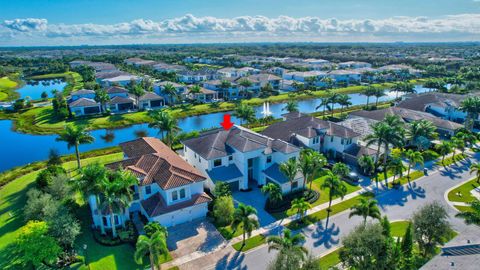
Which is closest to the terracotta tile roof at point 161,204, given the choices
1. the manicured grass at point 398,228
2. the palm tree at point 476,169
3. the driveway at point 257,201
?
the driveway at point 257,201

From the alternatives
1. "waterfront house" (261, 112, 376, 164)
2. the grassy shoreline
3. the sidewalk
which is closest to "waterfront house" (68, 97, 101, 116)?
the grassy shoreline

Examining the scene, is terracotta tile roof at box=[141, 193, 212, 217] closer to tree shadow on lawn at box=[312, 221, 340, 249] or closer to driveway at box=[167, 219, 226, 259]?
driveway at box=[167, 219, 226, 259]

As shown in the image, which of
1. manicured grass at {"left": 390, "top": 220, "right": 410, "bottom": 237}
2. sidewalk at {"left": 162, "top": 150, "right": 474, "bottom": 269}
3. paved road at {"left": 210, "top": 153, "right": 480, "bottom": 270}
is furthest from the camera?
manicured grass at {"left": 390, "top": 220, "right": 410, "bottom": 237}

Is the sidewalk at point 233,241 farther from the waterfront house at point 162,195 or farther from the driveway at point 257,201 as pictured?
the waterfront house at point 162,195

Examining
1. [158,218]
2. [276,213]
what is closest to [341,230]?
[276,213]

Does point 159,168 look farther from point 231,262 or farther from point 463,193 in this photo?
point 463,193

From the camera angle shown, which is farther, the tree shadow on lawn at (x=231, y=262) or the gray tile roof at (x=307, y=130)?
the gray tile roof at (x=307, y=130)

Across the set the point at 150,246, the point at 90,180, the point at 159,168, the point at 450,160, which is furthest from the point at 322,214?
the point at 450,160
